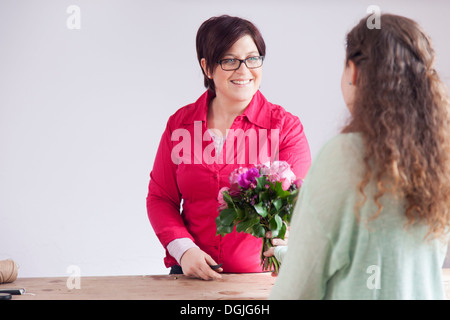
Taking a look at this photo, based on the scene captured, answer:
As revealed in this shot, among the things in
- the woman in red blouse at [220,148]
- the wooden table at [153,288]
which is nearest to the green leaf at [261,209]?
the wooden table at [153,288]

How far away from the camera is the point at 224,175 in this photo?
2.48 metres

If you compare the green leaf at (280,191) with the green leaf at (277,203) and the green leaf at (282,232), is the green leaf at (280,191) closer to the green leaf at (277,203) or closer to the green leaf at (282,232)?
the green leaf at (277,203)

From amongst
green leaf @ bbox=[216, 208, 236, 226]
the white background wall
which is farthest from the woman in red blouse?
the white background wall

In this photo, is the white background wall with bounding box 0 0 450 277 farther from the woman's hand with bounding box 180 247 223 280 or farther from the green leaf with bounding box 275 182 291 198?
the green leaf with bounding box 275 182 291 198

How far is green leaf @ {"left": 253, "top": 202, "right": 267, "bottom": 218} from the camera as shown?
205 cm

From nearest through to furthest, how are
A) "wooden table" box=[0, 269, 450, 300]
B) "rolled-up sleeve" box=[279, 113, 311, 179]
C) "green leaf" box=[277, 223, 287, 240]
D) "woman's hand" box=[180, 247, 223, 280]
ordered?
"wooden table" box=[0, 269, 450, 300], "green leaf" box=[277, 223, 287, 240], "woman's hand" box=[180, 247, 223, 280], "rolled-up sleeve" box=[279, 113, 311, 179]

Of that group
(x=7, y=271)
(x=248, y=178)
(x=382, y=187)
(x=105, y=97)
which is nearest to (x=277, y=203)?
(x=248, y=178)

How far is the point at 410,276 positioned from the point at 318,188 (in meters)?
0.32

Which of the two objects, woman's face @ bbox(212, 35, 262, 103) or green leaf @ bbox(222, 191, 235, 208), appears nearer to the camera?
green leaf @ bbox(222, 191, 235, 208)

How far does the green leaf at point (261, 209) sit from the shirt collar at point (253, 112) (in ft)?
1.95

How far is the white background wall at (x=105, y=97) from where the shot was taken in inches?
172

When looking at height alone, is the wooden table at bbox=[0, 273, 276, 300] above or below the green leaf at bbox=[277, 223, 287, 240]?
below

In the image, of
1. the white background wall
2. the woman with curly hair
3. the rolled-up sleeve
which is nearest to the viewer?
the woman with curly hair

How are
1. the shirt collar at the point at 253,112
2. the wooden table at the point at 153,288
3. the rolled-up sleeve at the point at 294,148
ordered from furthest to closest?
the shirt collar at the point at 253,112
the rolled-up sleeve at the point at 294,148
the wooden table at the point at 153,288
